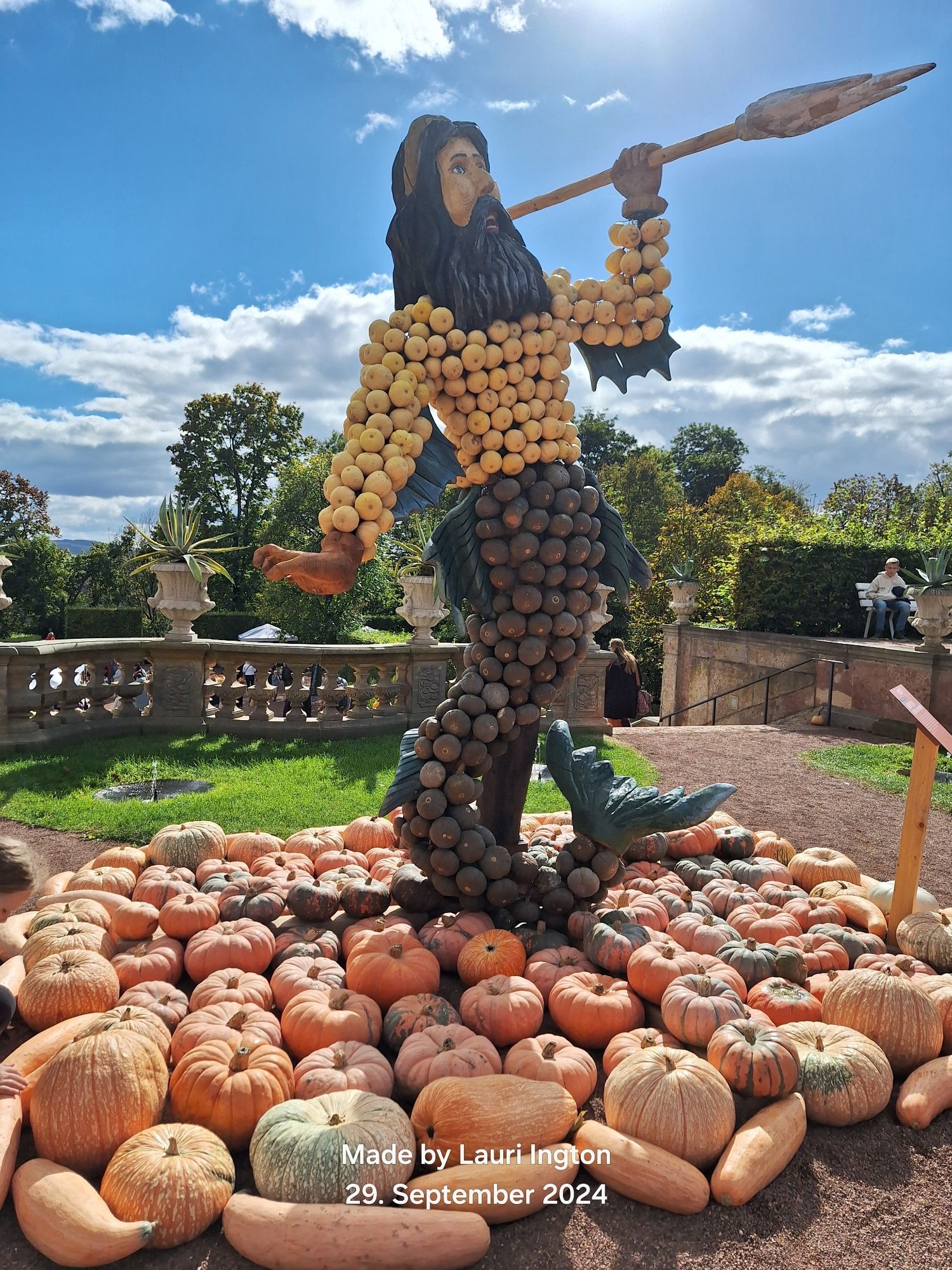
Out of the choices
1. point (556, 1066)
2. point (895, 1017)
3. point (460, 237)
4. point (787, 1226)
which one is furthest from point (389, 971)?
point (460, 237)

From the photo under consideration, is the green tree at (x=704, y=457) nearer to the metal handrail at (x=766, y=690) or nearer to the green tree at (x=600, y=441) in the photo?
the green tree at (x=600, y=441)

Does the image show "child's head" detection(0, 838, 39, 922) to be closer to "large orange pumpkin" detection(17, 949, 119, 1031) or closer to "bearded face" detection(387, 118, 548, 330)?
"large orange pumpkin" detection(17, 949, 119, 1031)

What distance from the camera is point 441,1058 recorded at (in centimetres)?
252

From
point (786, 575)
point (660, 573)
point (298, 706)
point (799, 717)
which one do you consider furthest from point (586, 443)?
point (298, 706)

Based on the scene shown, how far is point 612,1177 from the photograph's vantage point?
2.19 meters

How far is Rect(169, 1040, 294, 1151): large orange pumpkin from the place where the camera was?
91.0 inches

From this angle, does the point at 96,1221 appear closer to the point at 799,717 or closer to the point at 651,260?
the point at 651,260

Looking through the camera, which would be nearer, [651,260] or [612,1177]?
[612,1177]

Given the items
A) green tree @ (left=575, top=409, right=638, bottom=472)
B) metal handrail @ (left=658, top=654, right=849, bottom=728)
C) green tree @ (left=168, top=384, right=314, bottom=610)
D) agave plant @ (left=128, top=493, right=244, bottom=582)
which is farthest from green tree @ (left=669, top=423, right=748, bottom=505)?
agave plant @ (left=128, top=493, right=244, bottom=582)

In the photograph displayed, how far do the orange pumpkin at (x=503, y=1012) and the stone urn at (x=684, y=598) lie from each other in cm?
1334

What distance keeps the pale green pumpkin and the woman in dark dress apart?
26.6 ft

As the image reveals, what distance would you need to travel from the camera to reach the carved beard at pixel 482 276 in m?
3.51

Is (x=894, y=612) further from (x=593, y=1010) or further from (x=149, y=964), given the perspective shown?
(x=149, y=964)

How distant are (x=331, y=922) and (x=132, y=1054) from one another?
54.2 inches
